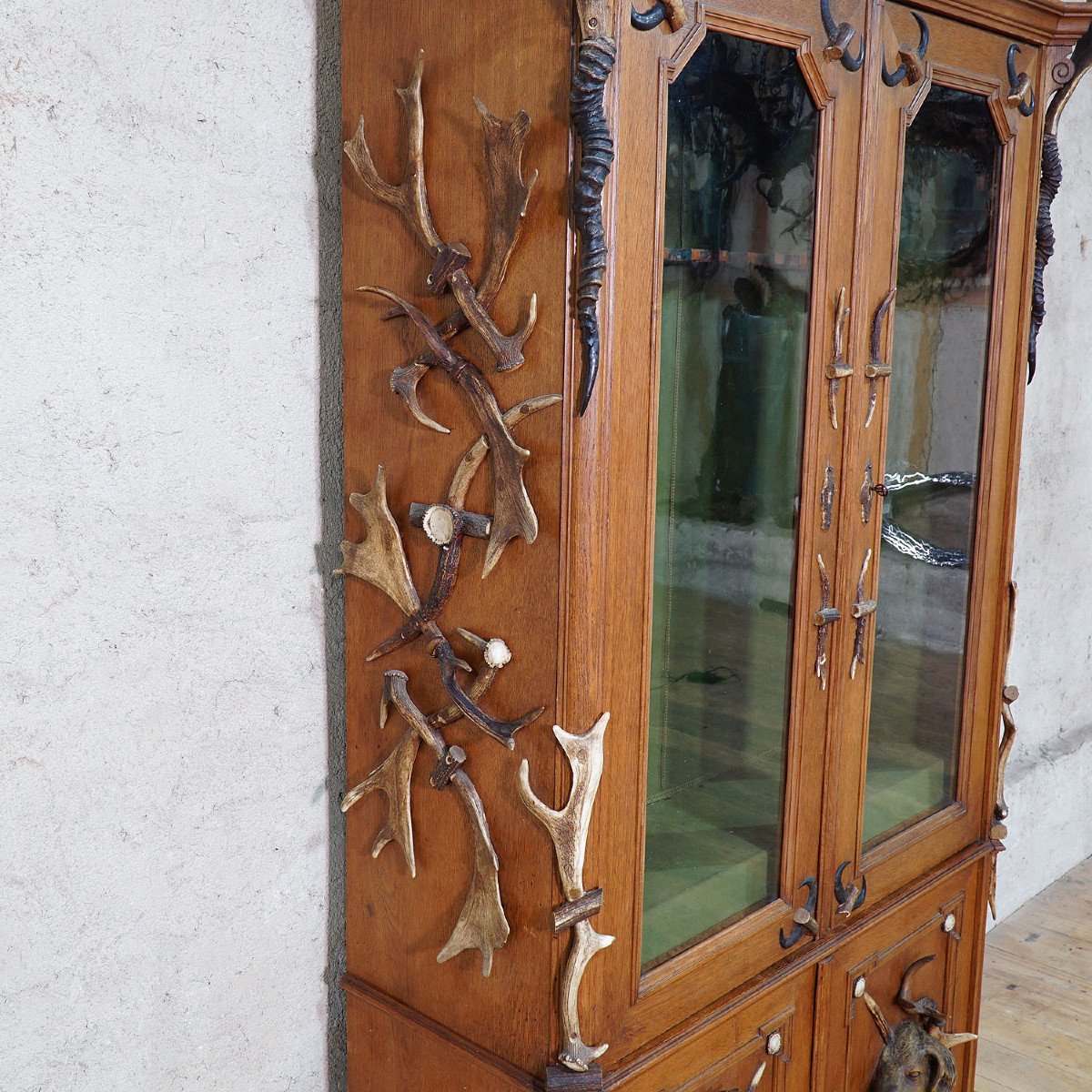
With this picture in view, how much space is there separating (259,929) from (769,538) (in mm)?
903

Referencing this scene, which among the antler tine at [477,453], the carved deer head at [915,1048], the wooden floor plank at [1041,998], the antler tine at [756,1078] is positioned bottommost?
the wooden floor plank at [1041,998]

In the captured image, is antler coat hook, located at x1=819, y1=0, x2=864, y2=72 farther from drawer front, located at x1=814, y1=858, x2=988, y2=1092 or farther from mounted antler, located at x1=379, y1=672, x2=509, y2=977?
drawer front, located at x1=814, y1=858, x2=988, y2=1092

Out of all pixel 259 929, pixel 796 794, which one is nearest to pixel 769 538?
pixel 796 794

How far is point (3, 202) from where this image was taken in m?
1.35

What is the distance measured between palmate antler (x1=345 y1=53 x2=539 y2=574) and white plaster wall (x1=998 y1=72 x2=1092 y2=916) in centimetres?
200

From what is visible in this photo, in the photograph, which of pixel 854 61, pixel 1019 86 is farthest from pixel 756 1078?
pixel 1019 86

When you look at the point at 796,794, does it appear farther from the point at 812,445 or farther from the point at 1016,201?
the point at 1016,201

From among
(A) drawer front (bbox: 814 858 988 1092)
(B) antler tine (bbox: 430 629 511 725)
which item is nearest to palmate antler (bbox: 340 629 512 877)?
(B) antler tine (bbox: 430 629 511 725)

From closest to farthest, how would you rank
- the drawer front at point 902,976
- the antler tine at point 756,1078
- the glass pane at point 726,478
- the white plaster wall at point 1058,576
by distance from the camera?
the glass pane at point 726,478 < the antler tine at point 756,1078 < the drawer front at point 902,976 < the white plaster wall at point 1058,576

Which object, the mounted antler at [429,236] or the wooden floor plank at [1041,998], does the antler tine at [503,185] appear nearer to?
the mounted antler at [429,236]

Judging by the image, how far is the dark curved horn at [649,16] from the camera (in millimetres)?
1269

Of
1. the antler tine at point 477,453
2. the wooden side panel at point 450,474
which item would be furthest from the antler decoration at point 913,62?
the antler tine at point 477,453

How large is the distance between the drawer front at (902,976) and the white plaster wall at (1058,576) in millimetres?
1058

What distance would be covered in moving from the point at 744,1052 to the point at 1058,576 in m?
1.99
